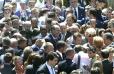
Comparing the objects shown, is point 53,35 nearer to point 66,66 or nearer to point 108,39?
point 108,39

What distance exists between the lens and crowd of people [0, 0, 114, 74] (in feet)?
32.7

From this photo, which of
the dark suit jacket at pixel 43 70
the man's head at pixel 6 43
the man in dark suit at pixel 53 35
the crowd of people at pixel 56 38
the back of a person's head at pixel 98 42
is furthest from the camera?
the man in dark suit at pixel 53 35

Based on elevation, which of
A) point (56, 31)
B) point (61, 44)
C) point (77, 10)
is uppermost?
point (61, 44)

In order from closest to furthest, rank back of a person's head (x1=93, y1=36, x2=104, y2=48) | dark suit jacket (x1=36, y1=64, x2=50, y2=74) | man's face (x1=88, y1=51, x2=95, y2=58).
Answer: dark suit jacket (x1=36, y1=64, x2=50, y2=74), man's face (x1=88, y1=51, x2=95, y2=58), back of a person's head (x1=93, y1=36, x2=104, y2=48)

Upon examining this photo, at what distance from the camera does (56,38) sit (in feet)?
40.2

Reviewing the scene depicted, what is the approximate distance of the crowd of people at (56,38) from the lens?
9.95 meters

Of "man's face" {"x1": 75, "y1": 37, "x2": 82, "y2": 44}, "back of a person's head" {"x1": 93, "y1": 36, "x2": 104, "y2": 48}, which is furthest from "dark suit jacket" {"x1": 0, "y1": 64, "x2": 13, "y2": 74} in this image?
"man's face" {"x1": 75, "y1": 37, "x2": 82, "y2": 44}

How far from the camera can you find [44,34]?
41.0 ft

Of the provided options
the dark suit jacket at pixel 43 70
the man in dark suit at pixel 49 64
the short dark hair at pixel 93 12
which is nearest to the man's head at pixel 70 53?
the man in dark suit at pixel 49 64

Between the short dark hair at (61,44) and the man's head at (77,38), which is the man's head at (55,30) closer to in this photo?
the man's head at (77,38)

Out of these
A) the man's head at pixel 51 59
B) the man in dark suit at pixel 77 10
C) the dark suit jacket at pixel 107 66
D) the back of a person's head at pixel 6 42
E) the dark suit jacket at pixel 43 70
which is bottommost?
the man in dark suit at pixel 77 10

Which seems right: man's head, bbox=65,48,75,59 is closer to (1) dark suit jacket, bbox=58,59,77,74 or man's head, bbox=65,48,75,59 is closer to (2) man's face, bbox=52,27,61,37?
(1) dark suit jacket, bbox=58,59,77,74

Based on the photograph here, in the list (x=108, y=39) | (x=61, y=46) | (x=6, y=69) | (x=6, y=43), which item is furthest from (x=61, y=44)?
(x=6, y=69)

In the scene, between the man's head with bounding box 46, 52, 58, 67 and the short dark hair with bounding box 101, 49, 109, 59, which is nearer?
the man's head with bounding box 46, 52, 58, 67
